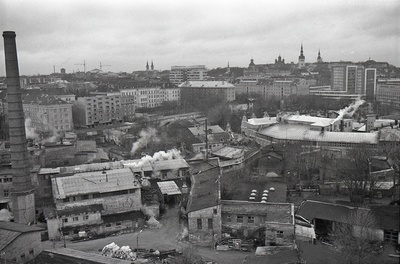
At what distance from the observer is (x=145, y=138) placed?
3353 centimetres

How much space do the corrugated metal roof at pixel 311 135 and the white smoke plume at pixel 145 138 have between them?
9.27 meters

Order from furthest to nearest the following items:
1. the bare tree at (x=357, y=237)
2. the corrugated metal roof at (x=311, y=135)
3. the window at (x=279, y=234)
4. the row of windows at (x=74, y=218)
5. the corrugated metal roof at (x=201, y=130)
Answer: the corrugated metal roof at (x=201, y=130)
the corrugated metal roof at (x=311, y=135)
the row of windows at (x=74, y=218)
the window at (x=279, y=234)
the bare tree at (x=357, y=237)

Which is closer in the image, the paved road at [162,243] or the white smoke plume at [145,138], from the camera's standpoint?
the paved road at [162,243]

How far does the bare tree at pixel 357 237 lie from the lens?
40.3 feet

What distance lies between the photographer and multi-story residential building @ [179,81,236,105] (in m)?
59.8

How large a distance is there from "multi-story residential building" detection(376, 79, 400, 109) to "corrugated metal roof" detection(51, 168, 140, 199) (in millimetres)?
44848

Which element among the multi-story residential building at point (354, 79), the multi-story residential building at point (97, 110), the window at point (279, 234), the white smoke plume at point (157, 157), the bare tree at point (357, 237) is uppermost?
the multi-story residential building at point (354, 79)

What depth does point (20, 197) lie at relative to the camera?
18719mm

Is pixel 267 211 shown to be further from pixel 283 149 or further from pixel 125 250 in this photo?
pixel 283 149

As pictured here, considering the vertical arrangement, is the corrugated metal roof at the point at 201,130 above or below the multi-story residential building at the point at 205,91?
below

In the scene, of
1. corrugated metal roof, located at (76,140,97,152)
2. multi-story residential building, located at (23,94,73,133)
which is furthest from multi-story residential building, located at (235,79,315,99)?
corrugated metal roof, located at (76,140,97,152)

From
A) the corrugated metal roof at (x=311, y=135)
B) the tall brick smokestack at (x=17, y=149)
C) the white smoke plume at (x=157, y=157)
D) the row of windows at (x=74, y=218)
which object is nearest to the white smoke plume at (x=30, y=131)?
the white smoke plume at (x=157, y=157)

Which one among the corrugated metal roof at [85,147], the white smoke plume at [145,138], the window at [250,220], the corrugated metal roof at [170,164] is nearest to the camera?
the window at [250,220]

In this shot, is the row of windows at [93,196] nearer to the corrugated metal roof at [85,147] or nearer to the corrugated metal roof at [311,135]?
the corrugated metal roof at [85,147]
